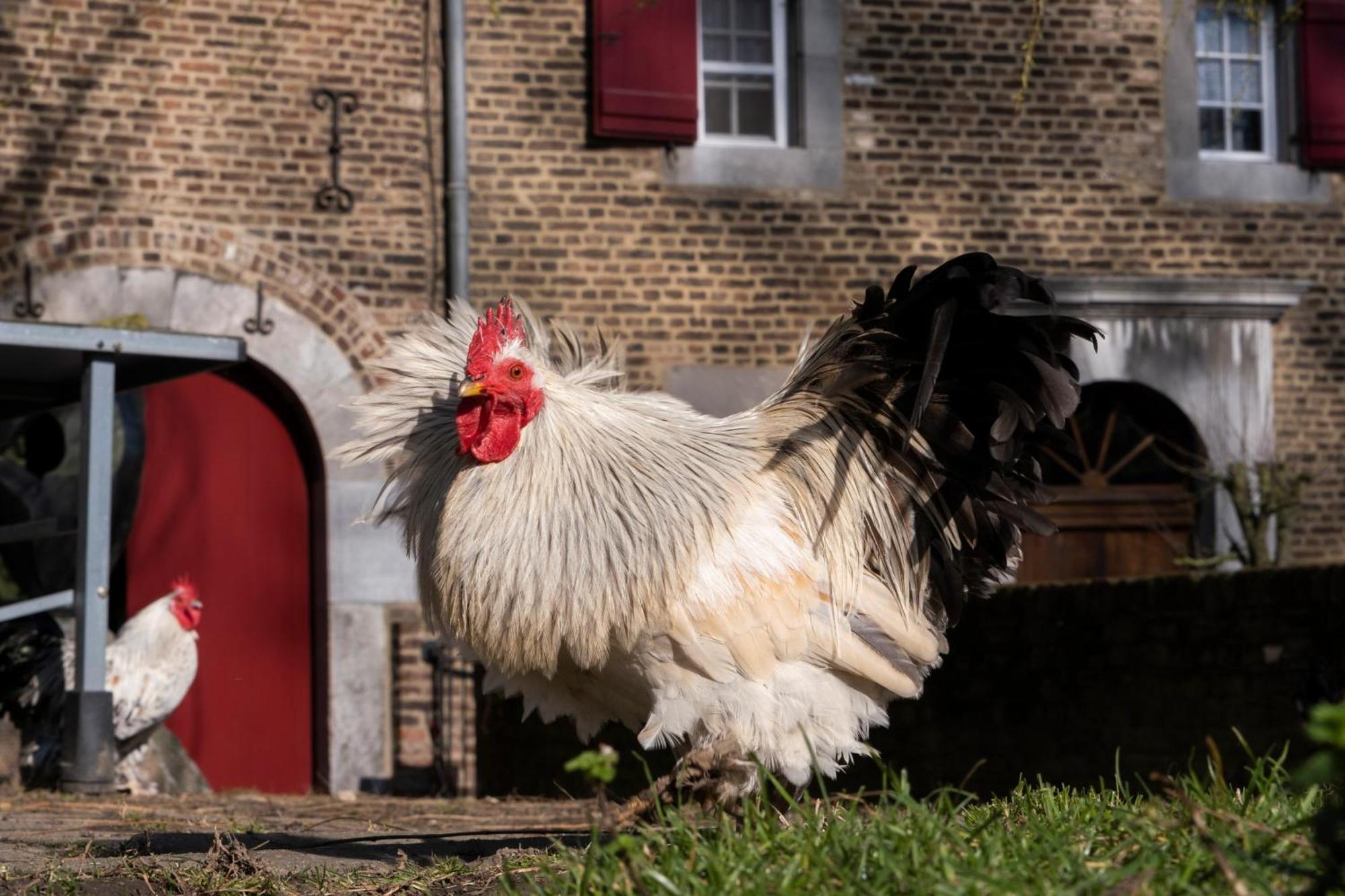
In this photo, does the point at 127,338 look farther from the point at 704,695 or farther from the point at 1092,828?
the point at 1092,828

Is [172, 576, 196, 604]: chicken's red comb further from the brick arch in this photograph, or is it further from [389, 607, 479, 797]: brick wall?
the brick arch

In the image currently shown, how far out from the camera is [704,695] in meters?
4.93

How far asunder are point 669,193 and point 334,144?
2.63 meters

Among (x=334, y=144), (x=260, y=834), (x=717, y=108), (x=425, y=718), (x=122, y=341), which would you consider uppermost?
(x=717, y=108)

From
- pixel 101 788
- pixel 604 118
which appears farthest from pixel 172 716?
pixel 604 118

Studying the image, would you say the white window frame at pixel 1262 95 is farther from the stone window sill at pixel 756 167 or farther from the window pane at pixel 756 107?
the window pane at pixel 756 107

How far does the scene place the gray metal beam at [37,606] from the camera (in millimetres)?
8523

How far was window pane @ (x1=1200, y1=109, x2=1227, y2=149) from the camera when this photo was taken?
14.6m

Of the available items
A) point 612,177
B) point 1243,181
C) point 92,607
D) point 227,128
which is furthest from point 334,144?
point 1243,181

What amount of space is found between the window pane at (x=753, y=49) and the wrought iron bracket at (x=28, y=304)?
18.9ft

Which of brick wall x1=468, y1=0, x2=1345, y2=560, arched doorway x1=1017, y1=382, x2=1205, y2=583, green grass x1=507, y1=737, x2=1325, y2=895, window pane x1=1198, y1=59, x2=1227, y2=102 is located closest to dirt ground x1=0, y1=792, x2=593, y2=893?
green grass x1=507, y1=737, x2=1325, y2=895

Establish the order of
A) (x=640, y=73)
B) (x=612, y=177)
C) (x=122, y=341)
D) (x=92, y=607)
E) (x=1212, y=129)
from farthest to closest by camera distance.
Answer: (x=1212, y=129) < (x=612, y=177) < (x=640, y=73) < (x=92, y=607) < (x=122, y=341)

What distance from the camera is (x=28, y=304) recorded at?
11.6 m

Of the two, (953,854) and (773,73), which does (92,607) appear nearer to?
(953,854)
